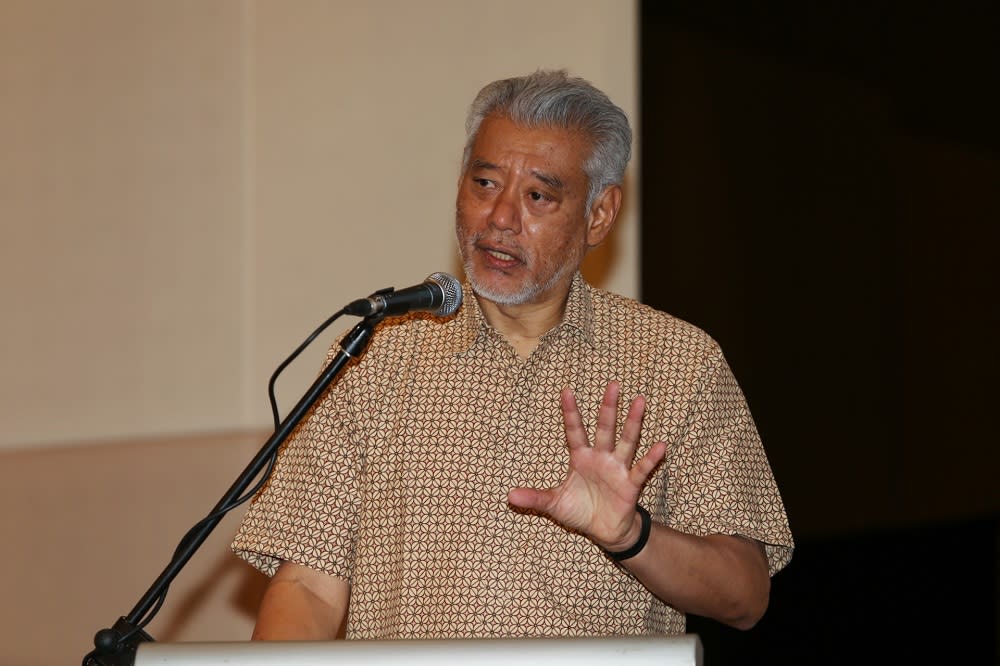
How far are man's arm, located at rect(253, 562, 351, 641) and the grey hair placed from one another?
0.79 m

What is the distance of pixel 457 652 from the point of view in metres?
1.35

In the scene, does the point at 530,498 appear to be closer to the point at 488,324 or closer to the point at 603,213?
the point at 488,324

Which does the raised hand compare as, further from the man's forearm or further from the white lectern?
the white lectern

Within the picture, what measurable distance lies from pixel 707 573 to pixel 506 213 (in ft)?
2.25

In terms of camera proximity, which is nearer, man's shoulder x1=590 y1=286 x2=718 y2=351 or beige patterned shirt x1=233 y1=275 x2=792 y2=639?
beige patterned shirt x1=233 y1=275 x2=792 y2=639

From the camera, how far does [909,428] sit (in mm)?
5684

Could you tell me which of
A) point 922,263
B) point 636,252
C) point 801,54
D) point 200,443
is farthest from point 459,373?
point 922,263

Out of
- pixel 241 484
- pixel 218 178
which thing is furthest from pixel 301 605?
pixel 218 178

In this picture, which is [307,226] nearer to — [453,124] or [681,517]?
[453,124]

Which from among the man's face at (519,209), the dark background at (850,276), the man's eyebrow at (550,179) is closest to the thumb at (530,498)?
the man's face at (519,209)

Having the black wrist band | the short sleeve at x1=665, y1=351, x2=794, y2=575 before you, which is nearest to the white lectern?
the black wrist band

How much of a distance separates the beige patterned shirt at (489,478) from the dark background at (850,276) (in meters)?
2.28

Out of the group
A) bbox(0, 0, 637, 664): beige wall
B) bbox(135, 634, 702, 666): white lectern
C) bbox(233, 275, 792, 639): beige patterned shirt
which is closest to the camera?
bbox(135, 634, 702, 666): white lectern

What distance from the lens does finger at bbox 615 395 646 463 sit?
5.83ft
